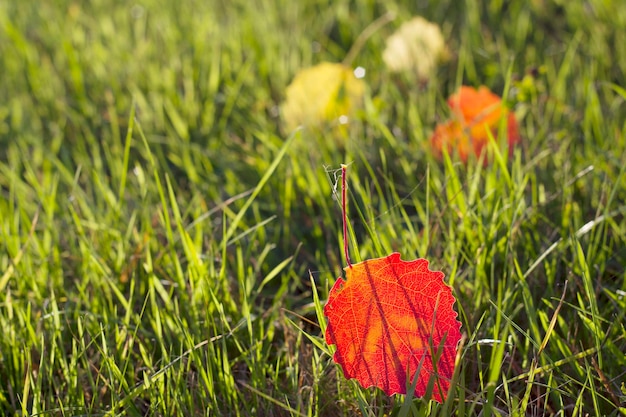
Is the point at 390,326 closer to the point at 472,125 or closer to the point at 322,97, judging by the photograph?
the point at 472,125

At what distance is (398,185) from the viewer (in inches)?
67.0

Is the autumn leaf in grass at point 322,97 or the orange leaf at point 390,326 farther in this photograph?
the autumn leaf in grass at point 322,97

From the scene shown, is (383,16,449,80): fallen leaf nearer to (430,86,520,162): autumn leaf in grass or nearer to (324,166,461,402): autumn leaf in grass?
(430,86,520,162): autumn leaf in grass

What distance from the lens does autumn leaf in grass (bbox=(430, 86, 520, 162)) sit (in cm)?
170

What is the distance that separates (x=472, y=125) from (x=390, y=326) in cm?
85

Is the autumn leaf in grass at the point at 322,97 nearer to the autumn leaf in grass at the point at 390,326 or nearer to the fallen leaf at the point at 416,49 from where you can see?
the fallen leaf at the point at 416,49

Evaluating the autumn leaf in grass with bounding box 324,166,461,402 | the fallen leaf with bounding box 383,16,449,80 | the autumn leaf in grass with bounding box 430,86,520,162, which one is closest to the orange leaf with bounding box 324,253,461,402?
the autumn leaf in grass with bounding box 324,166,461,402

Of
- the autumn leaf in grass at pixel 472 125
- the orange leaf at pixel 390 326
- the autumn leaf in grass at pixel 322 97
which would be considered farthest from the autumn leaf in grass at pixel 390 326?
the autumn leaf in grass at pixel 322 97

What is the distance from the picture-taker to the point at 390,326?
39.5 inches

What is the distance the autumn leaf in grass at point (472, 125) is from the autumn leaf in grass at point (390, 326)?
0.71 m

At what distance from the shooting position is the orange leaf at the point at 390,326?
3.23 ft

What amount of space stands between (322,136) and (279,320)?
0.67 metres

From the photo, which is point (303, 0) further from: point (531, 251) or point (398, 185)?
point (531, 251)

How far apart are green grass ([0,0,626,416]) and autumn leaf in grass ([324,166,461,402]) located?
1.4 inches
